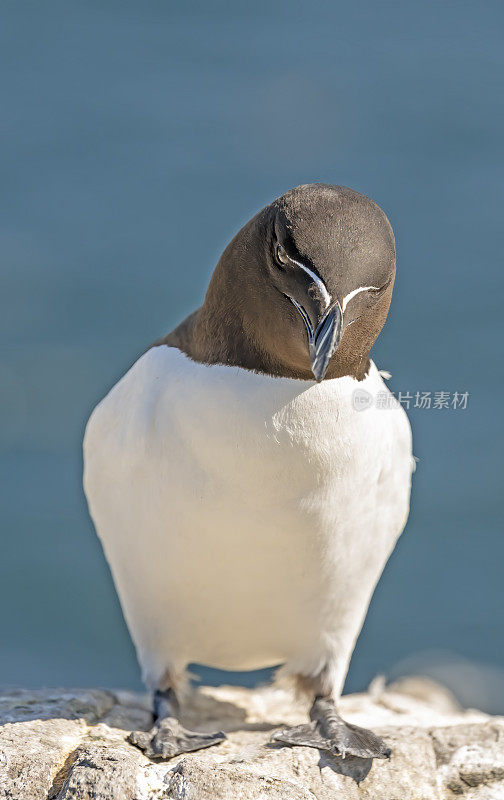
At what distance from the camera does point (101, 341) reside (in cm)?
1015

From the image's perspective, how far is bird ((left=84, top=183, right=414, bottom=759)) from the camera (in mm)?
3861

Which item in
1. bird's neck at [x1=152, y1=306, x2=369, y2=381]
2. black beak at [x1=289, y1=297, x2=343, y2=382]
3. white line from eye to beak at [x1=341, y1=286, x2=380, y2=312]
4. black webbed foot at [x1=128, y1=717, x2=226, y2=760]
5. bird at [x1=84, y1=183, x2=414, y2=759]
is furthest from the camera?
black webbed foot at [x1=128, y1=717, x2=226, y2=760]

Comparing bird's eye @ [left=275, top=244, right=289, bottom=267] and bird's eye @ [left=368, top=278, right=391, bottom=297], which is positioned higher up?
bird's eye @ [left=275, top=244, right=289, bottom=267]

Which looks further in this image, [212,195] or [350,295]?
[212,195]

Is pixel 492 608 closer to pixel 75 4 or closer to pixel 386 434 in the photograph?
pixel 386 434

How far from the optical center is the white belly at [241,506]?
4.16 meters

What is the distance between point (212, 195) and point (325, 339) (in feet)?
23.2

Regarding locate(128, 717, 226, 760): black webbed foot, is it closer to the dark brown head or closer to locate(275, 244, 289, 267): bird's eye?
the dark brown head

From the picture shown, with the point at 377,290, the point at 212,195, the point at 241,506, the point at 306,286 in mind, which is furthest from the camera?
the point at 212,195

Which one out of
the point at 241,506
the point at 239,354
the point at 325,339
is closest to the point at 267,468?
the point at 241,506

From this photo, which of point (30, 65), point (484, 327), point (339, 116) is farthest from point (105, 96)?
point (484, 327)

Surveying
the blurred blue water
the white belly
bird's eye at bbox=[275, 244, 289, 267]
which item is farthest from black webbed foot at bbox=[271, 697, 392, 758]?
the blurred blue water

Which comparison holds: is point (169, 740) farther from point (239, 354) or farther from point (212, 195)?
point (212, 195)

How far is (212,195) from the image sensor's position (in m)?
10.5
